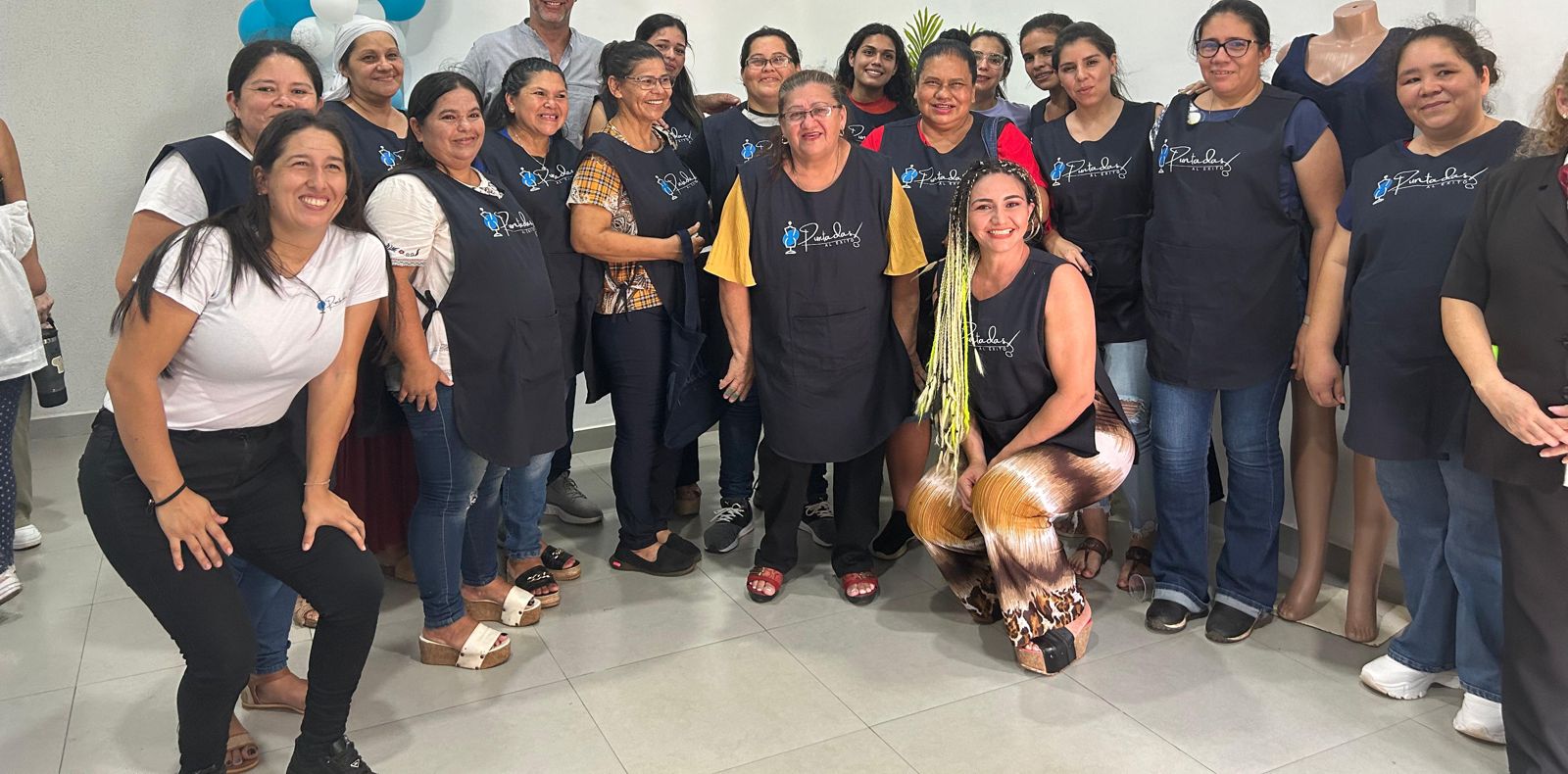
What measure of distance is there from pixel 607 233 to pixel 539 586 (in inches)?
39.5

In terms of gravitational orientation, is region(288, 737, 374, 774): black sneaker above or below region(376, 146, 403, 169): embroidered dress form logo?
below

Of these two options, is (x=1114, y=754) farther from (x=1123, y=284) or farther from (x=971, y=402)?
(x=1123, y=284)

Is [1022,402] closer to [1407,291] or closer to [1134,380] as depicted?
[1134,380]

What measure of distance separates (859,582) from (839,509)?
0.73 ft

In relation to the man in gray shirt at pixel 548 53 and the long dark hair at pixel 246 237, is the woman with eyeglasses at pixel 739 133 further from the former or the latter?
the long dark hair at pixel 246 237

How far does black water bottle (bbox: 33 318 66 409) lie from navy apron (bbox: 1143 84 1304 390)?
3.23 meters

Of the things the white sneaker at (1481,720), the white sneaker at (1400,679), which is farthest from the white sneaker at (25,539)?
the white sneaker at (1481,720)

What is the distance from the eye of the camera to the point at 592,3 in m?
5.27

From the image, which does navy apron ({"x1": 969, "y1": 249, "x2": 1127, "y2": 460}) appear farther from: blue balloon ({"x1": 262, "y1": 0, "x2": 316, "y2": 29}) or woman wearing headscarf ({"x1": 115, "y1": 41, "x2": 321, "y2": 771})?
blue balloon ({"x1": 262, "y1": 0, "x2": 316, "y2": 29})

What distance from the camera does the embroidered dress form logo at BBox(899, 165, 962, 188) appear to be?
3.08 meters

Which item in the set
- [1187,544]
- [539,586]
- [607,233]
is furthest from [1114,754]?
[607,233]

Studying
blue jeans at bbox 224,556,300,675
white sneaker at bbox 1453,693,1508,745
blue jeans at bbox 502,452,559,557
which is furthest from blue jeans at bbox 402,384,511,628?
white sneaker at bbox 1453,693,1508,745

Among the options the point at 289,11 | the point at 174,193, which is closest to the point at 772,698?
the point at 174,193

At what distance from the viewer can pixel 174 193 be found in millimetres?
2346
